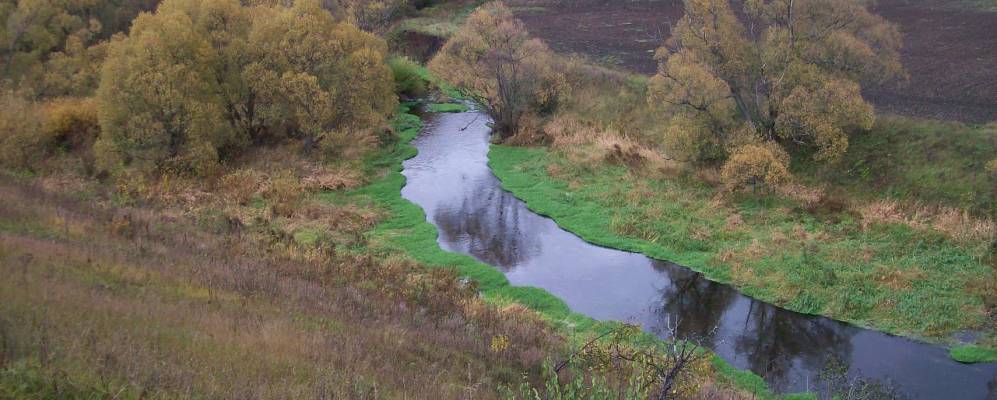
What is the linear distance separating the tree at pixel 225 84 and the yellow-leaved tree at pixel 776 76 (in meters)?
14.2

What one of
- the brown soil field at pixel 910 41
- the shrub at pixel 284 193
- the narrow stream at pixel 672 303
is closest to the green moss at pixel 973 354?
the narrow stream at pixel 672 303

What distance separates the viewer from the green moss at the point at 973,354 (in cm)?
1673

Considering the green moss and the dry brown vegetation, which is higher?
the dry brown vegetation

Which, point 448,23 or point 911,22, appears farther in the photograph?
point 448,23

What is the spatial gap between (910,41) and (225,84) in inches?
1378

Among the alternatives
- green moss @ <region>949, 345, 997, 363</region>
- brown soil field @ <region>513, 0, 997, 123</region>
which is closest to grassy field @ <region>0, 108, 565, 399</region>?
green moss @ <region>949, 345, 997, 363</region>

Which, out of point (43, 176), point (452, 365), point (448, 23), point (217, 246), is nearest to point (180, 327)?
point (452, 365)

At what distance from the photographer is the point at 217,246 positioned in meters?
18.2

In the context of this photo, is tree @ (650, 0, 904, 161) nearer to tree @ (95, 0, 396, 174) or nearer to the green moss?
the green moss

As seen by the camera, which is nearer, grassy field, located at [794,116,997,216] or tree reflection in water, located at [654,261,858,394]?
tree reflection in water, located at [654,261,858,394]

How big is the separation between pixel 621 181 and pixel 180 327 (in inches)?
881

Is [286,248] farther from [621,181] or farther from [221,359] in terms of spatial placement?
[621,181]

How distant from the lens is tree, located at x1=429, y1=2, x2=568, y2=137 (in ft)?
120

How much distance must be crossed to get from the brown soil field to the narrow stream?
1341 centimetres
